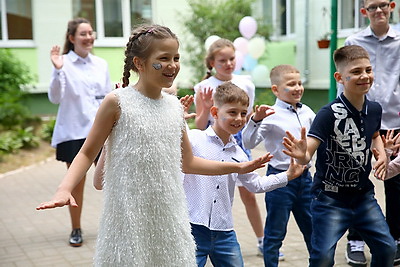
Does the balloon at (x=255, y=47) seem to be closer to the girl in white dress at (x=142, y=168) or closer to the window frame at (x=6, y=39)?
the window frame at (x=6, y=39)

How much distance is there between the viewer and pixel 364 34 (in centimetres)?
476

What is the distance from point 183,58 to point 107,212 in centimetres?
1220

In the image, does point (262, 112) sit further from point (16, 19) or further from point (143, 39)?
point (16, 19)

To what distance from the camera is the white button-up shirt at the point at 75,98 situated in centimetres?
552

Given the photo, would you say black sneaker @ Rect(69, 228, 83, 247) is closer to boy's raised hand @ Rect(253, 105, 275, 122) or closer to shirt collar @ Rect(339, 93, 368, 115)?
boy's raised hand @ Rect(253, 105, 275, 122)

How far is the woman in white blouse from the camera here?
547 cm

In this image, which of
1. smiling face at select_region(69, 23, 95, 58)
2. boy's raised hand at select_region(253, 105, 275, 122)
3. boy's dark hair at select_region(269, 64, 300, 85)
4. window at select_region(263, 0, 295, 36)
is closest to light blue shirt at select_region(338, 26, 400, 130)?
boy's dark hair at select_region(269, 64, 300, 85)

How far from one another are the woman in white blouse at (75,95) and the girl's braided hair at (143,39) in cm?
275

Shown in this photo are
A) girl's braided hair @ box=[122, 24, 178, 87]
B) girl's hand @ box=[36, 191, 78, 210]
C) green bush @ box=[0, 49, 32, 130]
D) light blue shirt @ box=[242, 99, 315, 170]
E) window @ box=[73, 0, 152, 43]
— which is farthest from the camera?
window @ box=[73, 0, 152, 43]

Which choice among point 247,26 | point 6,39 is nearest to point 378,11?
point 247,26

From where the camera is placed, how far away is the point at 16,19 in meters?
14.5

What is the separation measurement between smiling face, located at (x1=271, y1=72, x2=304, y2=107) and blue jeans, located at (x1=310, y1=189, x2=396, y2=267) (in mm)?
890

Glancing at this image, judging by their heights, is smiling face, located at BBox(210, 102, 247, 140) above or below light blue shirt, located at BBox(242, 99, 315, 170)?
above

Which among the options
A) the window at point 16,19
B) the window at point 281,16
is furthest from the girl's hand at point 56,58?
the window at point 16,19
